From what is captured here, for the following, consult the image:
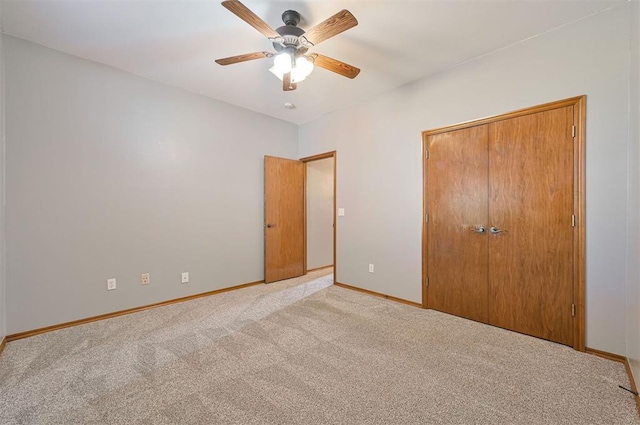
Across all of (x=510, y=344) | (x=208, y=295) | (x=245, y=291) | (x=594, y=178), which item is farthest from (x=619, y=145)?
(x=208, y=295)

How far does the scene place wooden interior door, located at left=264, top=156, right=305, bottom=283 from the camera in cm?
425

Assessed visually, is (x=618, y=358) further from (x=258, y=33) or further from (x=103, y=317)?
(x=103, y=317)

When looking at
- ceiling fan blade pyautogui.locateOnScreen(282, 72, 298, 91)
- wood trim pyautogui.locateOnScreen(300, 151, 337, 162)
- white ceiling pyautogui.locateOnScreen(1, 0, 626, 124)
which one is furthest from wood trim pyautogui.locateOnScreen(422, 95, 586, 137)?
ceiling fan blade pyautogui.locateOnScreen(282, 72, 298, 91)

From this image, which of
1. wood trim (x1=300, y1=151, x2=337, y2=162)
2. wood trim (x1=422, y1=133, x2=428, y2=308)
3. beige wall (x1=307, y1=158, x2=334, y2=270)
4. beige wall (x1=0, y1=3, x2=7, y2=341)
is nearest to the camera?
beige wall (x1=0, y1=3, x2=7, y2=341)

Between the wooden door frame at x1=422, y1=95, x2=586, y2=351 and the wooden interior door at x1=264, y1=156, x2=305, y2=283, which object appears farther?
the wooden interior door at x1=264, y1=156, x2=305, y2=283

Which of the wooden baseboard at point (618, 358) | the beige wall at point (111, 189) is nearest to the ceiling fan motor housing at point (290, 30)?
the beige wall at point (111, 189)

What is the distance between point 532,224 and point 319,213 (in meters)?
3.42

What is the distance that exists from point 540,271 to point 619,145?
3.67 feet

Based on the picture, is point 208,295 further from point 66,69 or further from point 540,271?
point 540,271

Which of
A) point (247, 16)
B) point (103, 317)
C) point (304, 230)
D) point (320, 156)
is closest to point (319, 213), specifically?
point (304, 230)

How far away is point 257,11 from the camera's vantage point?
207cm

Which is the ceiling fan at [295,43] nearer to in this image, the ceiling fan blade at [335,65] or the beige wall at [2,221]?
the ceiling fan blade at [335,65]

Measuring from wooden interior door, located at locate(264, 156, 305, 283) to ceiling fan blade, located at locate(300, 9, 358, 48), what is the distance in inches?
94.9

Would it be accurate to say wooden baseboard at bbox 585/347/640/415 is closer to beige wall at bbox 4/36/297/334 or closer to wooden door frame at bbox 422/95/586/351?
wooden door frame at bbox 422/95/586/351
